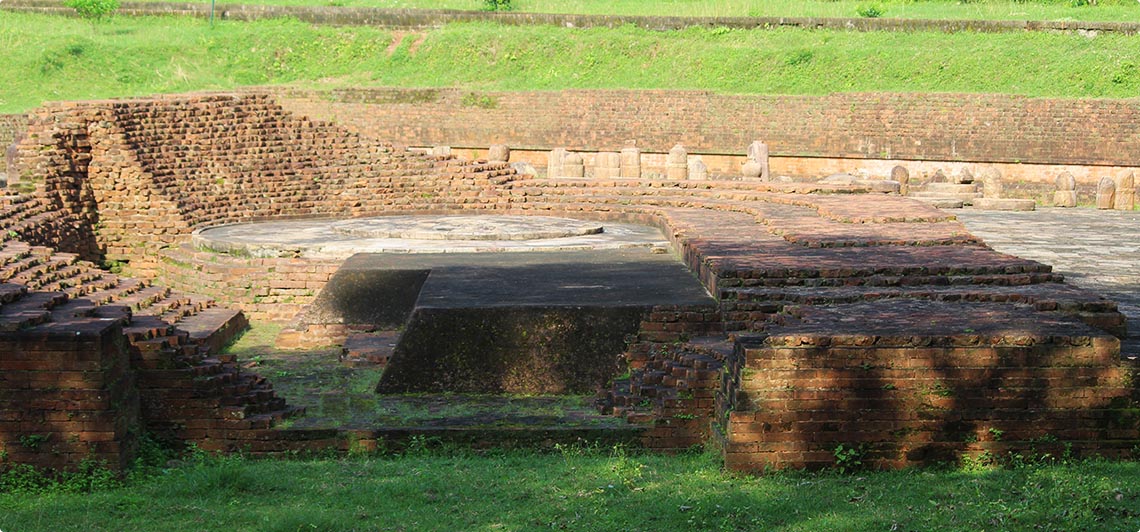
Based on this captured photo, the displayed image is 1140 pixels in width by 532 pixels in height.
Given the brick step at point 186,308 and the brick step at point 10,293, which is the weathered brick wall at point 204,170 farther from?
the brick step at point 10,293

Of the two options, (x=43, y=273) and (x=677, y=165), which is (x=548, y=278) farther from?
(x=677, y=165)

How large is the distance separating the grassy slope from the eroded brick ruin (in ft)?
47.9

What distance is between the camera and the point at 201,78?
27.9 meters

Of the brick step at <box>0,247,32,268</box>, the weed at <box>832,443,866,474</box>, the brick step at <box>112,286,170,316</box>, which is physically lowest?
the weed at <box>832,443,866,474</box>

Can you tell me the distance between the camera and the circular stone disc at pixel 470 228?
11.8 meters

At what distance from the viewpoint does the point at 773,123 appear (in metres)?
25.6

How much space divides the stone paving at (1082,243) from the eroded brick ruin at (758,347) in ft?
2.53

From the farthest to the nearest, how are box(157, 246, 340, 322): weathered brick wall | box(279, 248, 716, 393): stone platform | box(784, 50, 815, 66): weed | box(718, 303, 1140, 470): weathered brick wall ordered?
1. box(784, 50, 815, 66): weed
2. box(157, 246, 340, 322): weathered brick wall
3. box(279, 248, 716, 393): stone platform
4. box(718, 303, 1140, 470): weathered brick wall

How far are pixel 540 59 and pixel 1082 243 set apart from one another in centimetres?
1715

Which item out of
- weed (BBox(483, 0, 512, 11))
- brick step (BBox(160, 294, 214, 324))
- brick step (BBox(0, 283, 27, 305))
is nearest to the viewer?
brick step (BBox(0, 283, 27, 305))

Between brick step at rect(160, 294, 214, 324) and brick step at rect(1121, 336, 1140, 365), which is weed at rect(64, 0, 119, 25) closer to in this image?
brick step at rect(160, 294, 214, 324)

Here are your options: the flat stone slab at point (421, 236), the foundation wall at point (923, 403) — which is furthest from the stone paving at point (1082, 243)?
the flat stone slab at point (421, 236)

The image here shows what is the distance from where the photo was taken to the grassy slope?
2589 cm

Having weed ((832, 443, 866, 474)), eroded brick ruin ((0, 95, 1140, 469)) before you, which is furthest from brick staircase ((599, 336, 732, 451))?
weed ((832, 443, 866, 474))
